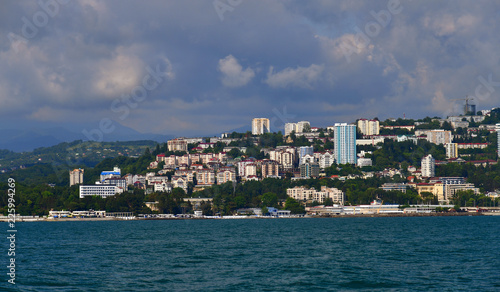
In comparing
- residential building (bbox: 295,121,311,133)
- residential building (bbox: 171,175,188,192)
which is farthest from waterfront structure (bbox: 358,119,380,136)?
residential building (bbox: 171,175,188,192)

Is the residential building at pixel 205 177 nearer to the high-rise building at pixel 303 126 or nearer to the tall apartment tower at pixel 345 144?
the tall apartment tower at pixel 345 144

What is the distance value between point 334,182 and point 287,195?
32.9 feet

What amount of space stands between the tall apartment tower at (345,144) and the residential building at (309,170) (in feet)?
27.9

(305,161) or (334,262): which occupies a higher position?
(305,161)

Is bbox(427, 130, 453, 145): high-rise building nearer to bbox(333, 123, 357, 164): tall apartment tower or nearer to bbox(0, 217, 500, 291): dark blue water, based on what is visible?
bbox(333, 123, 357, 164): tall apartment tower

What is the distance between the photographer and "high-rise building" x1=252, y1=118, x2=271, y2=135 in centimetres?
15125

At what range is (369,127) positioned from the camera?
5394 inches

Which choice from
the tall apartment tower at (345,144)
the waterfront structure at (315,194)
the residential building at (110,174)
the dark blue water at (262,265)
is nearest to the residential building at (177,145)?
Answer: the residential building at (110,174)

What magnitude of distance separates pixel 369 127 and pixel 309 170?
28.2 metres

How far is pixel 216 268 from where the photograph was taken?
26.8 m

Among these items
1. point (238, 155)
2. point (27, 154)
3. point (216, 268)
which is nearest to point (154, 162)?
point (238, 155)

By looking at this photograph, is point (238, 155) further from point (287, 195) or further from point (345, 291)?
point (345, 291)

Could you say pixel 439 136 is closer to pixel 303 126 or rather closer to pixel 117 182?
pixel 303 126

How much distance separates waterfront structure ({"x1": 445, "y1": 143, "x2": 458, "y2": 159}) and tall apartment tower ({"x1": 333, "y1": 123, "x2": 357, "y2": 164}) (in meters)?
16.5
